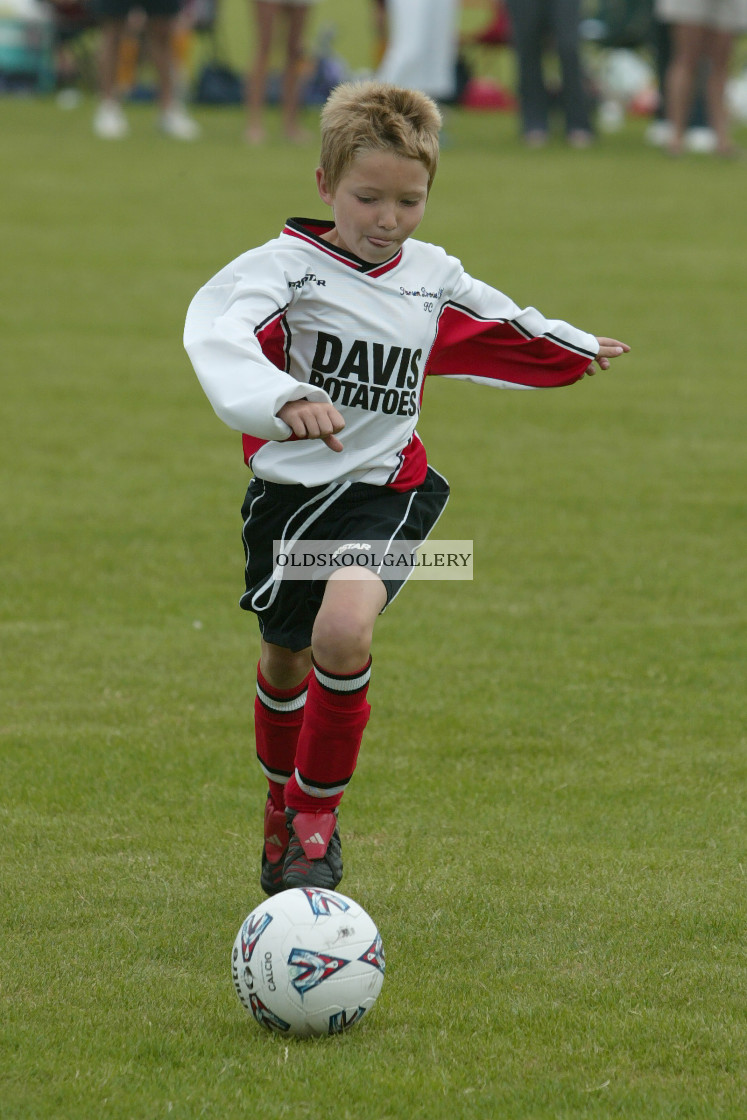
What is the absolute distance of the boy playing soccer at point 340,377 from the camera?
337 cm

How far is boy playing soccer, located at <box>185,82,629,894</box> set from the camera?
133 inches

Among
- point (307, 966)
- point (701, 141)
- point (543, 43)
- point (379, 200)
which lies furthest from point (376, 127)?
point (701, 141)

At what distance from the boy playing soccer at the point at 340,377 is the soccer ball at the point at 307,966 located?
344 millimetres

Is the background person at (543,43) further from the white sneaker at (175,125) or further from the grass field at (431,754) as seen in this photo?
the grass field at (431,754)

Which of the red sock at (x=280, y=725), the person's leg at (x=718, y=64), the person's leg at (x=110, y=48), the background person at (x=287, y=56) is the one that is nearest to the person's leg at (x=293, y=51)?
the background person at (x=287, y=56)

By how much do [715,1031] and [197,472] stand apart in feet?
15.6

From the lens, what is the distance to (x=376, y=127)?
337cm

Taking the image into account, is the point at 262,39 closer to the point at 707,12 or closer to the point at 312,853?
the point at 707,12

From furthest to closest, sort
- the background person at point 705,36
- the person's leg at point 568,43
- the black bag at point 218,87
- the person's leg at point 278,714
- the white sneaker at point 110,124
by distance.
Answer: the black bag at point 218,87 → the white sneaker at point 110,124 → the person's leg at point 568,43 → the background person at point 705,36 → the person's leg at point 278,714

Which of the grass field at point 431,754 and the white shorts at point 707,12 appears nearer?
the grass field at point 431,754

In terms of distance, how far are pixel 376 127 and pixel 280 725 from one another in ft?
4.53

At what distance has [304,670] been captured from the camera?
3.83m
